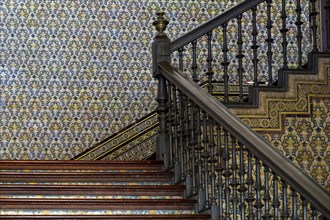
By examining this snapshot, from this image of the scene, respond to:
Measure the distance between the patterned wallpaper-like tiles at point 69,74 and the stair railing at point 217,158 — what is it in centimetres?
169

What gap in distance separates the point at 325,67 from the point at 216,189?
1.92 metres

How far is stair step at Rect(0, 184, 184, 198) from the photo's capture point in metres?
7.30

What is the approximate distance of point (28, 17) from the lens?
9953 mm

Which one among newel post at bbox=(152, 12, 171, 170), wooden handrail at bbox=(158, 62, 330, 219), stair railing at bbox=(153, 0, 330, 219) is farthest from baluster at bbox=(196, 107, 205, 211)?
newel post at bbox=(152, 12, 171, 170)

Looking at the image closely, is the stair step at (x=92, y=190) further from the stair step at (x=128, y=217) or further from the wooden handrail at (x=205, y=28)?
the wooden handrail at (x=205, y=28)

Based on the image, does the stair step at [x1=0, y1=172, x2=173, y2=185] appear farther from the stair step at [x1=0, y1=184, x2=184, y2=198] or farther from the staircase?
the stair step at [x1=0, y1=184, x2=184, y2=198]

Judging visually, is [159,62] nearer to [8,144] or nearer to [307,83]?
[307,83]

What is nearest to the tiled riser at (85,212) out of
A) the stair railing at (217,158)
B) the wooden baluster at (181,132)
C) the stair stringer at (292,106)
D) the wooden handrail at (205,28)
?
the stair railing at (217,158)

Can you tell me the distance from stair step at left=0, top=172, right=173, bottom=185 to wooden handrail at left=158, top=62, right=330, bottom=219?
769 mm

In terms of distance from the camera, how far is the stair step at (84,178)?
7.64m

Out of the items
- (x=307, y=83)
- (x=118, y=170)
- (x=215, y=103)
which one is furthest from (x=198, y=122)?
(x=307, y=83)

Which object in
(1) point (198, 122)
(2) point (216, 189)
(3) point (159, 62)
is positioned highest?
(3) point (159, 62)

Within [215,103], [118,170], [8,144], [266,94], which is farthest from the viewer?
[8,144]

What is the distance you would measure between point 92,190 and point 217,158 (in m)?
1.00
